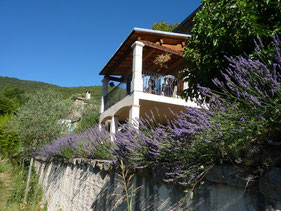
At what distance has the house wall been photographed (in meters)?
1.78

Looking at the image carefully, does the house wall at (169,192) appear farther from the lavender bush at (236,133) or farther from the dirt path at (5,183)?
the dirt path at (5,183)

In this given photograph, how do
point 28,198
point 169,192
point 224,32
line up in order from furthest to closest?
point 28,198 < point 224,32 < point 169,192

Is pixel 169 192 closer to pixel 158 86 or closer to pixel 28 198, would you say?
pixel 158 86

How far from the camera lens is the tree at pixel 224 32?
2945 mm

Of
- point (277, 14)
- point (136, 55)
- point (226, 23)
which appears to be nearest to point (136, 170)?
point (226, 23)

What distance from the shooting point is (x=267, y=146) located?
195cm

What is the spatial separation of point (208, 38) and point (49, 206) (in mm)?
8755

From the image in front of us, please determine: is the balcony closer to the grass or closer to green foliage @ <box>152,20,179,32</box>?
the grass

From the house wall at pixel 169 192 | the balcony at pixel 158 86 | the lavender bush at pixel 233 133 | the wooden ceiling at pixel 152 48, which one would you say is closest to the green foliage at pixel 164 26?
the wooden ceiling at pixel 152 48

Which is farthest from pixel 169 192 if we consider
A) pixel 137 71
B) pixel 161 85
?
pixel 161 85

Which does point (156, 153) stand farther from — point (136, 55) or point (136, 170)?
point (136, 55)

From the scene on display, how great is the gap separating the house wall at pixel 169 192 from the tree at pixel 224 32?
1.40 metres

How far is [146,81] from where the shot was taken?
10.6m

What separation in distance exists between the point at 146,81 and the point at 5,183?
10.7m
